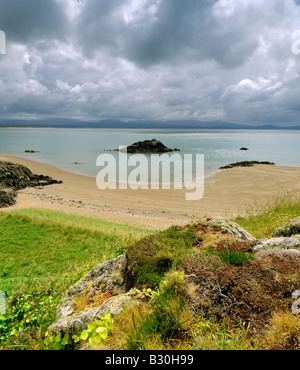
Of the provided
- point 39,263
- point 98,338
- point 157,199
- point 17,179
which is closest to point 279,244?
point 98,338

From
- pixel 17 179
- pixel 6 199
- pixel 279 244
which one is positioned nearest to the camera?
pixel 279 244

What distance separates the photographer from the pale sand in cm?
2248

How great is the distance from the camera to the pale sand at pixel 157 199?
73.8 ft

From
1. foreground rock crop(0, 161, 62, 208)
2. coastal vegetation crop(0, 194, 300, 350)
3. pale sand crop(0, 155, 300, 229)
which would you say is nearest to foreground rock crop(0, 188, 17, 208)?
pale sand crop(0, 155, 300, 229)

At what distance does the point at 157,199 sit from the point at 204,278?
2547cm

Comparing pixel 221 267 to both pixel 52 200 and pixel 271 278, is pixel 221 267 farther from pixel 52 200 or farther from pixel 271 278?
pixel 52 200

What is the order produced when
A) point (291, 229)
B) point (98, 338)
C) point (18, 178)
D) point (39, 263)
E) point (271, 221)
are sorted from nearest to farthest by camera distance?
point (98, 338) < point (291, 229) < point (39, 263) < point (271, 221) < point (18, 178)

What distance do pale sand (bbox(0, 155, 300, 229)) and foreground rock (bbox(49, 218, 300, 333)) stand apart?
13398mm

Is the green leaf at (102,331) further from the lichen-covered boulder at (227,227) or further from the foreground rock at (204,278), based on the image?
the lichen-covered boulder at (227,227)

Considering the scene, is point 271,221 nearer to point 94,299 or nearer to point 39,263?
point 94,299

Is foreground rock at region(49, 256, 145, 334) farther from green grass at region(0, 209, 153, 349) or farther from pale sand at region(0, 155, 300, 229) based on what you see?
Answer: pale sand at region(0, 155, 300, 229)

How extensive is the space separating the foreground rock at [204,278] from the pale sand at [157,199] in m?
13.4

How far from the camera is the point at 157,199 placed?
28969 millimetres
